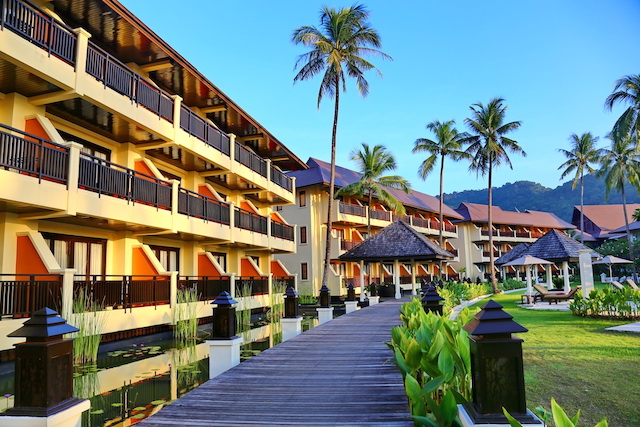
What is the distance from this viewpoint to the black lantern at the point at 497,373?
3480mm

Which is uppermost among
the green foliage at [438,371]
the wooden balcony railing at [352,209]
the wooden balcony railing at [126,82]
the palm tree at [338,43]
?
the palm tree at [338,43]

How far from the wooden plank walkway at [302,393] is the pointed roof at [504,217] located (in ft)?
157

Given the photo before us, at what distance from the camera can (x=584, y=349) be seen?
1003cm

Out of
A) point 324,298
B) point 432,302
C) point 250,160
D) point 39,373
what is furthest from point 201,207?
point 39,373

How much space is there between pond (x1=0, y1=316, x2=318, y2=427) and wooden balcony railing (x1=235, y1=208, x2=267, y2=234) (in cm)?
742

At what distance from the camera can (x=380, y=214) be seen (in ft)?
129

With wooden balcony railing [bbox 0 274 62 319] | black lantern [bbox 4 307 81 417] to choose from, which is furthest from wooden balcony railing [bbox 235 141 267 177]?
black lantern [bbox 4 307 81 417]

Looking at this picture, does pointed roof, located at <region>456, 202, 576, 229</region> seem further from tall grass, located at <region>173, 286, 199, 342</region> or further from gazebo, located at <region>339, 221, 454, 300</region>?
tall grass, located at <region>173, 286, 199, 342</region>

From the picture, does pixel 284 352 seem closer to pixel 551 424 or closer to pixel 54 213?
pixel 551 424

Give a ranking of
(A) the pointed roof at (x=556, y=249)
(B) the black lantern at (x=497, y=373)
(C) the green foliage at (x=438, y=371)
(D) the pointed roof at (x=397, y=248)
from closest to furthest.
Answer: (B) the black lantern at (x=497, y=373) < (C) the green foliage at (x=438, y=371) < (D) the pointed roof at (x=397, y=248) < (A) the pointed roof at (x=556, y=249)

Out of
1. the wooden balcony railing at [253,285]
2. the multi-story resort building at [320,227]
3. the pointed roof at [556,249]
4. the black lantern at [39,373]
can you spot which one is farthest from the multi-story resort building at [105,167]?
the pointed roof at [556,249]

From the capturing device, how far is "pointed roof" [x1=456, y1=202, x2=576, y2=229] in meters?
54.7

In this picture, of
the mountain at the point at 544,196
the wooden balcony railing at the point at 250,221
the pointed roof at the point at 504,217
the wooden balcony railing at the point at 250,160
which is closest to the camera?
the wooden balcony railing at the point at 250,221

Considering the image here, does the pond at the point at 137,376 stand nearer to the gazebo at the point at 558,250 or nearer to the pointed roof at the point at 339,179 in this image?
the gazebo at the point at 558,250
